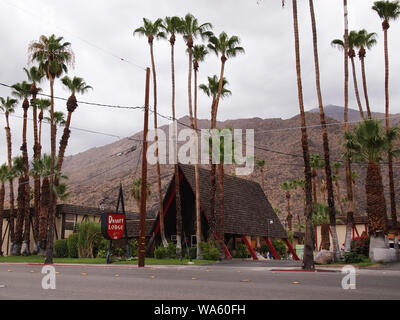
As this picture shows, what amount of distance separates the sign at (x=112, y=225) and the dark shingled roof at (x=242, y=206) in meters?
8.91

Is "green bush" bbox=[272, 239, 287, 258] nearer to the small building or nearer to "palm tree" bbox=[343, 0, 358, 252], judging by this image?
the small building

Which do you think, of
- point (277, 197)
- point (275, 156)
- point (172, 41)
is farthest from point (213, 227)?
point (275, 156)

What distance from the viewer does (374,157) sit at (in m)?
27.1

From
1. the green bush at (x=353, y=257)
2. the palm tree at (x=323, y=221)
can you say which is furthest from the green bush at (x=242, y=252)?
the green bush at (x=353, y=257)

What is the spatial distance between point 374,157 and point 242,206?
17.9m

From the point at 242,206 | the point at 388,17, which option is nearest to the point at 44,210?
the point at 242,206

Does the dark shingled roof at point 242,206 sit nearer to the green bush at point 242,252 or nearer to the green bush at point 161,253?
the green bush at point 242,252

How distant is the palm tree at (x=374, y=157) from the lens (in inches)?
1043

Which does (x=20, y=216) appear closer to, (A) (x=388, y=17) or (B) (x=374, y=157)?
(B) (x=374, y=157)

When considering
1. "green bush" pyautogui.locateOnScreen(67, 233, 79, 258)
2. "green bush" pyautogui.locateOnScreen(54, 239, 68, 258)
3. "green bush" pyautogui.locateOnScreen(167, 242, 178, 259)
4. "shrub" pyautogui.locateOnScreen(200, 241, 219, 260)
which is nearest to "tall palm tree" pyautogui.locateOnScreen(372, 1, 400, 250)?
"shrub" pyautogui.locateOnScreen(200, 241, 219, 260)

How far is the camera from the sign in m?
29.4

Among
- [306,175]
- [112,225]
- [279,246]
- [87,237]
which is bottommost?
[279,246]

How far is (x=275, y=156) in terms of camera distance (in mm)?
156000
